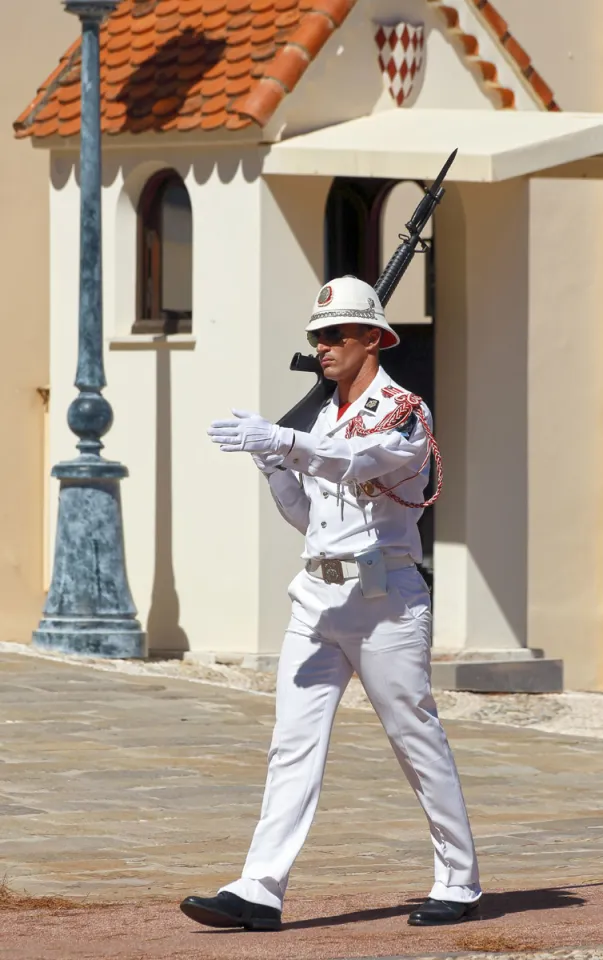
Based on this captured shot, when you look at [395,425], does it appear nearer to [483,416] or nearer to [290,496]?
[290,496]

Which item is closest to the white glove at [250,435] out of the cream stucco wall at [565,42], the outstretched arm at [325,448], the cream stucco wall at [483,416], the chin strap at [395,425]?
the outstretched arm at [325,448]

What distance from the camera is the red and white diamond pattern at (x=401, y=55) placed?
15641mm

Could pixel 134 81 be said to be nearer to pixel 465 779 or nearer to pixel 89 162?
pixel 89 162

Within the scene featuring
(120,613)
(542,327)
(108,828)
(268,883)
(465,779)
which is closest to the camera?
(268,883)

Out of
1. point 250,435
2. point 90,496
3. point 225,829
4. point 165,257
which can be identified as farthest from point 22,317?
point 250,435

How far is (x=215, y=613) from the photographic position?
1524cm

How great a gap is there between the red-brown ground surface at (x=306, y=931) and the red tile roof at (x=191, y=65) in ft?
27.7

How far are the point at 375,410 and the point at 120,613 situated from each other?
26.6ft

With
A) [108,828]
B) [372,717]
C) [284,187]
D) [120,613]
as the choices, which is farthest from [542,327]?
[108,828]

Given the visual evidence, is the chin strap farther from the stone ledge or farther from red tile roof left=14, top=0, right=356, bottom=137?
red tile roof left=14, top=0, right=356, bottom=137

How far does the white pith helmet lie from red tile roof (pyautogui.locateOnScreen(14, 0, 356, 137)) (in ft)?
25.9

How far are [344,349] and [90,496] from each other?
313 inches

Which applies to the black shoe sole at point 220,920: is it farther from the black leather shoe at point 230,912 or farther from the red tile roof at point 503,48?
the red tile roof at point 503,48

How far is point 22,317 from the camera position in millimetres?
17406
